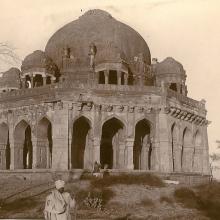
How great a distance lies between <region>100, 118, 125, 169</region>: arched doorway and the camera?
28.3 meters

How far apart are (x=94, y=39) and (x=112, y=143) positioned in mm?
7159

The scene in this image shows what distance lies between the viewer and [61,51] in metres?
31.2

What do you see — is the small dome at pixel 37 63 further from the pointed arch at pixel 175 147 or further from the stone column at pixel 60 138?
the pointed arch at pixel 175 147

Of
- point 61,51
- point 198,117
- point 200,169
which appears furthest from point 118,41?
point 200,169

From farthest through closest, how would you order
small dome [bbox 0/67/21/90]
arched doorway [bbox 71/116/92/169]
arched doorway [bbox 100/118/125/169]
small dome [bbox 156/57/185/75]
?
small dome [bbox 156/57/185/75] < small dome [bbox 0/67/21/90] < arched doorway [bbox 100/118/125/169] < arched doorway [bbox 71/116/92/169]

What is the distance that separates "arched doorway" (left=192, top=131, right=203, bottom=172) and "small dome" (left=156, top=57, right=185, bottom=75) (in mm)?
4417

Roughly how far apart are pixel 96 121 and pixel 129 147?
241 centimetres

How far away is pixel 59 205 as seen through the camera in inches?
314

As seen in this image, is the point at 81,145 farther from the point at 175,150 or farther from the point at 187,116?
the point at 187,116

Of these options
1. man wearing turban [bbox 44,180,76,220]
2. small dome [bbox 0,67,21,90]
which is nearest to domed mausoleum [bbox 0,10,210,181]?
small dome [bbox 0,67,21,90]

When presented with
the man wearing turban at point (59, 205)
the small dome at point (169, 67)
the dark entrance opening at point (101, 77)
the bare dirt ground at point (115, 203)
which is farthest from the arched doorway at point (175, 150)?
the man wearing turban at point (59, 205)

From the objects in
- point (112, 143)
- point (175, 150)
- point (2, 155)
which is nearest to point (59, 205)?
point (112, 143)

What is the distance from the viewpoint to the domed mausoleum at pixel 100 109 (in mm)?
26031

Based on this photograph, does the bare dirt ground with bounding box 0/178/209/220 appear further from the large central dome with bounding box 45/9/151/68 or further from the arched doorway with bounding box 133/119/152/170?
the large central dome with bounding box 45/9/151/68
